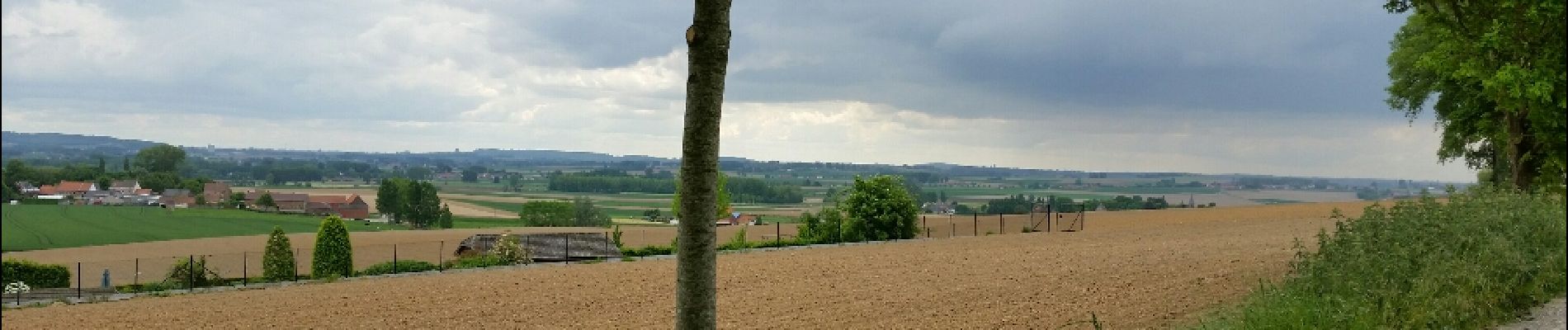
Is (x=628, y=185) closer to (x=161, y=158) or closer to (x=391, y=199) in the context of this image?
(x=391, y=199)

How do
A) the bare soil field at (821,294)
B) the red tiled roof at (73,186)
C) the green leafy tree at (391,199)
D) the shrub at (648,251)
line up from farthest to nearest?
the red tiled roof at (73,186)
the green leafy tree at (391,199)
the shrub at (648,251)
the bare soil field at (821,294)

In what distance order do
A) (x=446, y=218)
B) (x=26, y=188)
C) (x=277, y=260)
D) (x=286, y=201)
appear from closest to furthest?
(x=277, y=260)
(x=446, y=218)
(x=26, y=188)
(x=286, y=201)

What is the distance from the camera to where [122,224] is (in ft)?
256

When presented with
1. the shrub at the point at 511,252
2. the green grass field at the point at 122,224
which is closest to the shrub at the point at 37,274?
the shrub at the point at 511,252

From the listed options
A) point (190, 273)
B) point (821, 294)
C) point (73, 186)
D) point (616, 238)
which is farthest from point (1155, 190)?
point (821, 294)

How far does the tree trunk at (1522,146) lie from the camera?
1048 centimetres

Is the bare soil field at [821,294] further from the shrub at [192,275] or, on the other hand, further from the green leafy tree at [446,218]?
the green leafy tree at [446,218]

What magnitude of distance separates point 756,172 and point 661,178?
1368 centimetres

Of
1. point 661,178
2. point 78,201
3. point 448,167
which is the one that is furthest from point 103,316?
point 448,167

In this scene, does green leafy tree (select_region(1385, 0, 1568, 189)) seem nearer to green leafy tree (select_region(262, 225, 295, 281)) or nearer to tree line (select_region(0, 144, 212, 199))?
green leafy tree (select_region(262, 225, 295, 281))

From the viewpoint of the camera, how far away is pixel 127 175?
386ft

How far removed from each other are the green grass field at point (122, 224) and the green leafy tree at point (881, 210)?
50136 millimetres

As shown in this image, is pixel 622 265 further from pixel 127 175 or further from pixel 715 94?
pixel 127 175

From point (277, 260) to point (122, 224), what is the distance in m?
58.6
